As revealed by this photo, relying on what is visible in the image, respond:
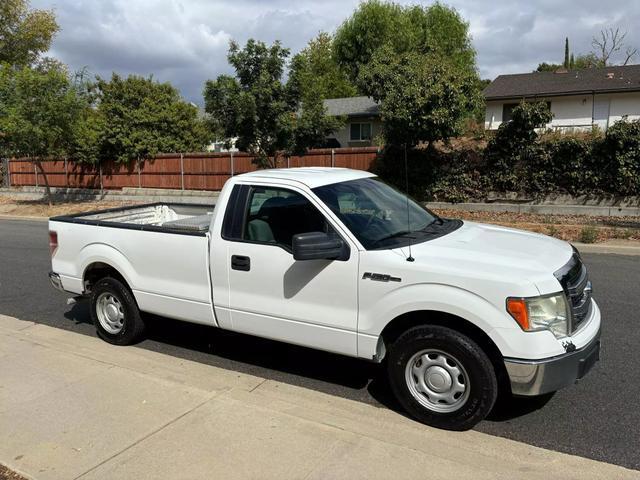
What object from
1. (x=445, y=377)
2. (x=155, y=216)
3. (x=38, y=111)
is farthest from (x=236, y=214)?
(x=38, y=111)

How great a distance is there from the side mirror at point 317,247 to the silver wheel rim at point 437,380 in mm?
902

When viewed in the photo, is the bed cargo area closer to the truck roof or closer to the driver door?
the truck roof

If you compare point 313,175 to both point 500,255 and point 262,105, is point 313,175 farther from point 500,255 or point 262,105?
point 262,105

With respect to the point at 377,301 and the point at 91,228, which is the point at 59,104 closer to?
the point at 91,228

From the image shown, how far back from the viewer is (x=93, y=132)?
25844mm

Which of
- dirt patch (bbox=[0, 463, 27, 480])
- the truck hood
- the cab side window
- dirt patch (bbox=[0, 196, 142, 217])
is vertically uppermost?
the cab side window

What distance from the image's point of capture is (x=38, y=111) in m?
22.1

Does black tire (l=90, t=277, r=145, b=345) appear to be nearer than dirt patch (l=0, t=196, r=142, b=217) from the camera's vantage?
Yes

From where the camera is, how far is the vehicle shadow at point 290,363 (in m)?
4.21

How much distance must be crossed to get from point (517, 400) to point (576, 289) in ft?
A: 3.54

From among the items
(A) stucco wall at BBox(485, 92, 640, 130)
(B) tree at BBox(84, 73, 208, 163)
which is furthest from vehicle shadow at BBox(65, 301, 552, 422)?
(A) stucco wall at BBox(485, 92, 640, 130)

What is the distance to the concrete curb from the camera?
16.0 metres

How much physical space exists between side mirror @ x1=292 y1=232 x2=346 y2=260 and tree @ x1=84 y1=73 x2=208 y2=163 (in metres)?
24.1

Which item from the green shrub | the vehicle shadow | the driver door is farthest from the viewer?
the green shrub
